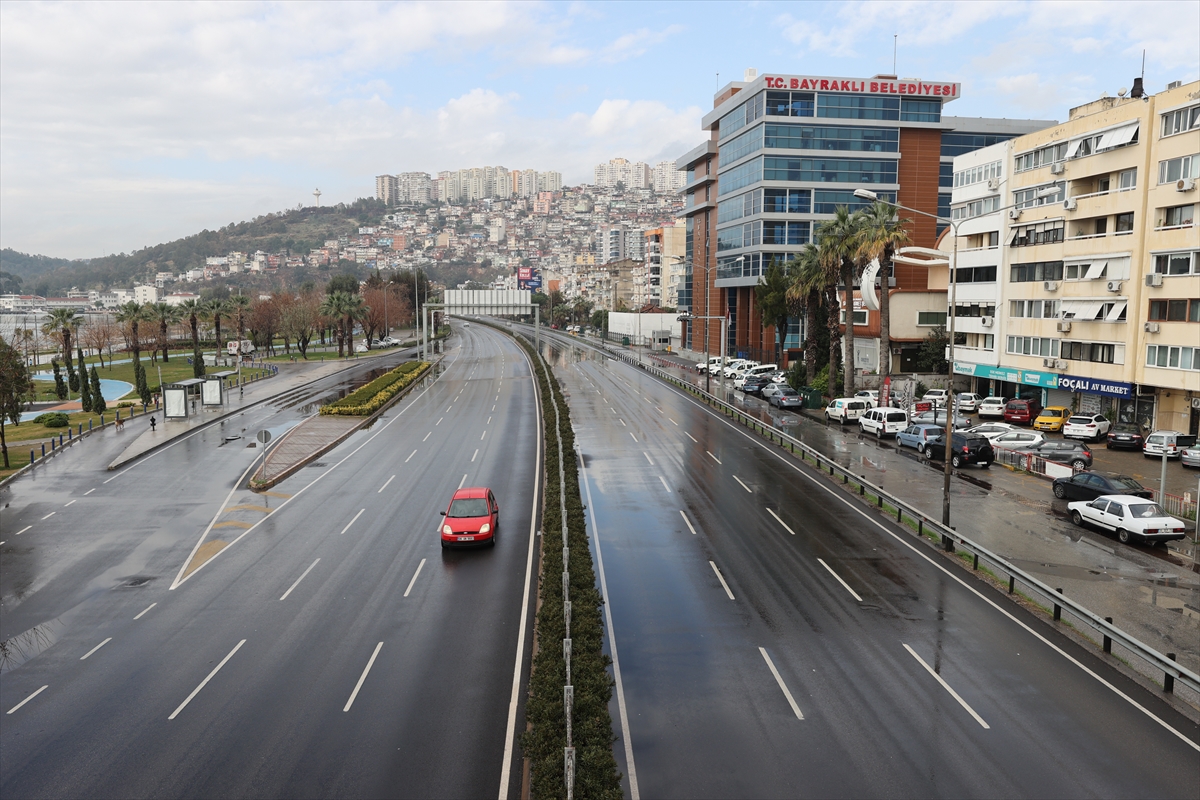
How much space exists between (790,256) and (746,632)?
2763 inches

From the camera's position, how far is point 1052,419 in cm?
4562

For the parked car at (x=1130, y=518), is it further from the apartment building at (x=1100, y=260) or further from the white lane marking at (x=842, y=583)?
the apartment building at (x=1100, y=260)

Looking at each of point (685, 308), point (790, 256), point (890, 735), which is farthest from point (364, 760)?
point (685, 308)

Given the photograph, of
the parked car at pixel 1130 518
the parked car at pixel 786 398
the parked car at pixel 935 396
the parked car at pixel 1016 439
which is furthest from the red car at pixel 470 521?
the parked car at pixel 935 396

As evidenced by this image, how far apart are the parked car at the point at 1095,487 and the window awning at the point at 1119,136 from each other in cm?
2232

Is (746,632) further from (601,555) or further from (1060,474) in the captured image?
(1060,474)

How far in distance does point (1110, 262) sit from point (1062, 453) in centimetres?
1395

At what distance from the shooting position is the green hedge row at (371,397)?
5066 centimetres

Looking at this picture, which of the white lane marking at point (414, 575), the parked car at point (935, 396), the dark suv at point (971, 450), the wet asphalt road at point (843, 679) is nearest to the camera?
the wet asphalt road at point (843, 679)

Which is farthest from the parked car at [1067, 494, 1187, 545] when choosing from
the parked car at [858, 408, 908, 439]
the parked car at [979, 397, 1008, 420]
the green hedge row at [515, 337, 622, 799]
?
the parked car at [979, 397, 1008, 420]

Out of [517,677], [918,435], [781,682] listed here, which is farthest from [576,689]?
[918,435]

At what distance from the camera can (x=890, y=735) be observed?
13.1m

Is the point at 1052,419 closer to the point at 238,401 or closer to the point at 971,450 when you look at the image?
the point at 971,450

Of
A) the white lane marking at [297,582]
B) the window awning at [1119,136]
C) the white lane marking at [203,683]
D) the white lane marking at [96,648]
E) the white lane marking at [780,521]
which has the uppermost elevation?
the window awning at [1119,136]
